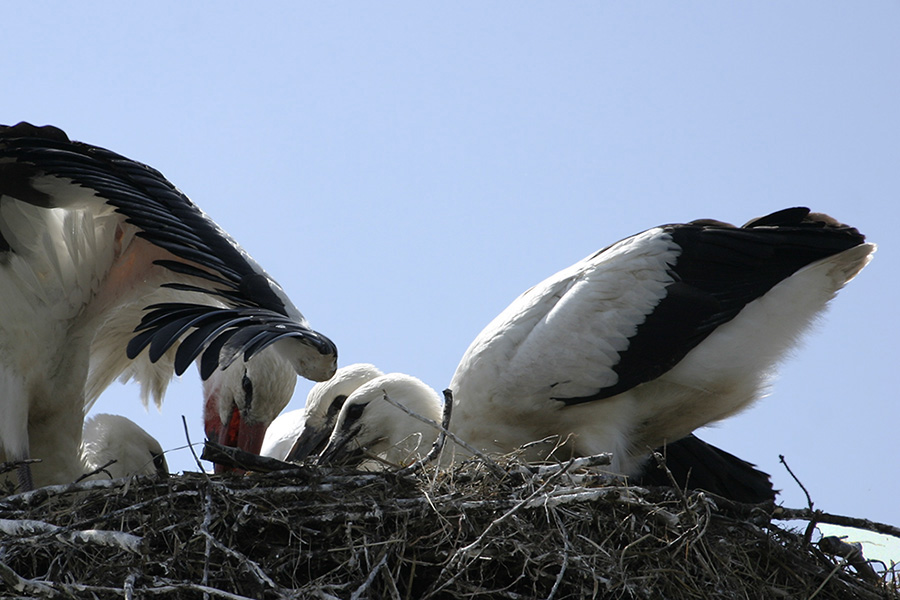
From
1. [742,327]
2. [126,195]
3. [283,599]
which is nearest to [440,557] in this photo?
[283,599]

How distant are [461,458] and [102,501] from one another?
1641 millimetres

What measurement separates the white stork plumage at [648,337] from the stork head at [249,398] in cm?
73

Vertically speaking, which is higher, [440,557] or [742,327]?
[742,327]

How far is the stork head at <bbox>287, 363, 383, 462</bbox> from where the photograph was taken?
513 centimetres

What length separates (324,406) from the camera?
5.29 metres

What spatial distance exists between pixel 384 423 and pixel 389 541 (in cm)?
175

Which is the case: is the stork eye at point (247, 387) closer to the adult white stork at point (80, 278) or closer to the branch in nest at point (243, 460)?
the adult white stork at point (80, 278)

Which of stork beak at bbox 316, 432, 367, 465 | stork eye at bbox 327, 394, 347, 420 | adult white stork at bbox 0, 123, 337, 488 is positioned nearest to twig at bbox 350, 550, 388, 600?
adult white stork at bbox 0, 123, 337, 488

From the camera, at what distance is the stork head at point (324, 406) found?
5129mm

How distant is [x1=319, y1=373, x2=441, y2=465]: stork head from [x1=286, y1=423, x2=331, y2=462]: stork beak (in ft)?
0.20

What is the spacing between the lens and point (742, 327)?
470cm

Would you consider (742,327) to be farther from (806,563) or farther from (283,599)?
(283,599)

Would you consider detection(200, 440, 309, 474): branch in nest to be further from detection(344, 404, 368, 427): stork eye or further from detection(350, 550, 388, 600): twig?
detection(344, 404, 368, 427): stork eye

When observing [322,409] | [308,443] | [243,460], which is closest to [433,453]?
[243,460]
